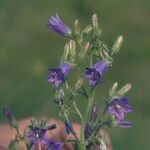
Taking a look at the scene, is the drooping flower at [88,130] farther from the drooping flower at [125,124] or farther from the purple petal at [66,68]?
the purple petal at [66,68]

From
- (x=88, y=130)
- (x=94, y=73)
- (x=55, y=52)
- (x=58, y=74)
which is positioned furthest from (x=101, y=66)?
(x=55, y=52)

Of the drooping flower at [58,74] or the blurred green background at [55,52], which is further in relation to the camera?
the blurred green background at [55,52]

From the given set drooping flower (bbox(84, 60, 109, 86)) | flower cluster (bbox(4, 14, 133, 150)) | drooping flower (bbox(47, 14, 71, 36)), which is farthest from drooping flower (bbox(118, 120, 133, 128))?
drooping flower (bbox(47, 14, 71, 36))

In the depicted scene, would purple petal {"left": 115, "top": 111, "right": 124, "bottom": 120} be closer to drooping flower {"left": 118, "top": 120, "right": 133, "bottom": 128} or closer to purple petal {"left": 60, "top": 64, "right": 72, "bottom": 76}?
drooping flower {"left": 118, "top": 120, "right": 133, "bottom": 128}

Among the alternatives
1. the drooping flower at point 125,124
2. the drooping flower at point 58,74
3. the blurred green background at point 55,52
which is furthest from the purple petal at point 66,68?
the blurred green background at point 55,52

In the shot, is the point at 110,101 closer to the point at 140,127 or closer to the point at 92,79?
the point at 92,79

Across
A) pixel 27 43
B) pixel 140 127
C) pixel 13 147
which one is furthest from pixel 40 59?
pixel 13 147
